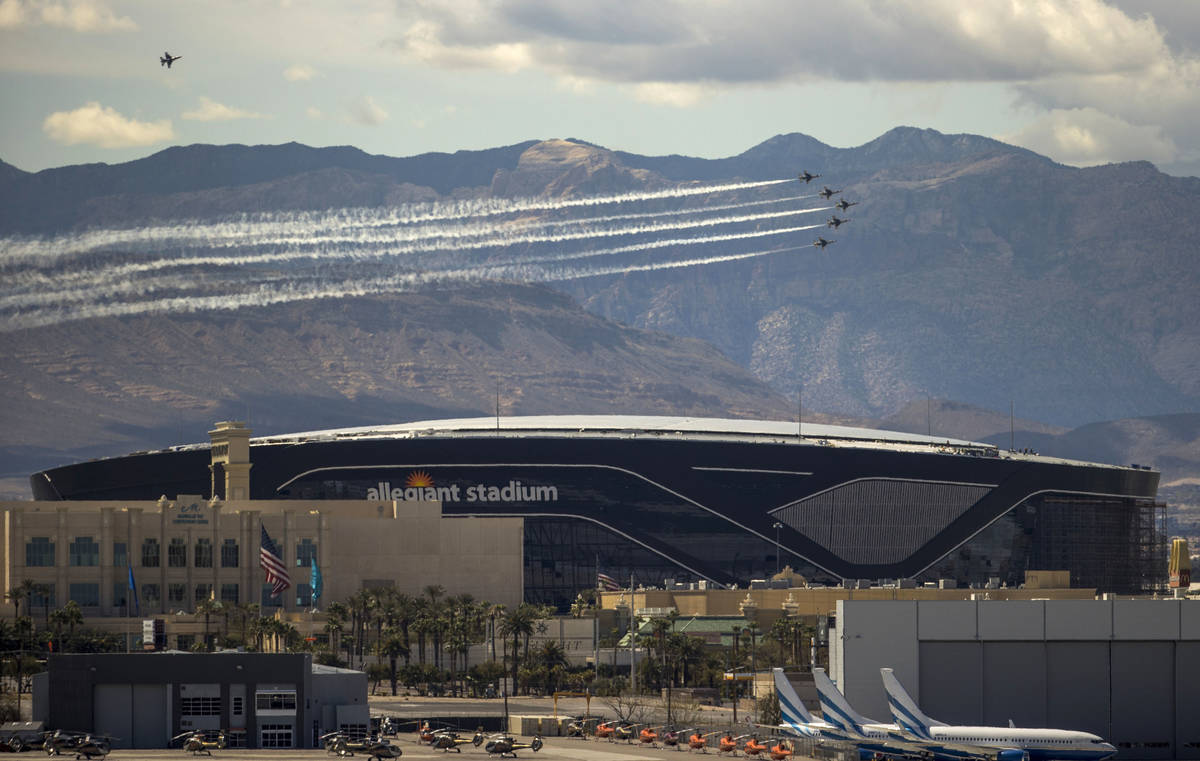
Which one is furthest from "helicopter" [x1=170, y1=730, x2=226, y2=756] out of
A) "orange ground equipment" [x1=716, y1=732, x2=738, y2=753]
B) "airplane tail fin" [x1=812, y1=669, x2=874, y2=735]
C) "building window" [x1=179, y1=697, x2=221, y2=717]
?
"airplane tail fin" [x1=812, y1=669, x2=874, y2=735]

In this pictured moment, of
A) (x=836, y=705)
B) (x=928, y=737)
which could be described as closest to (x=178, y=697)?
(x=836, y=705)

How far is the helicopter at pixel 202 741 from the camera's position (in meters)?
141

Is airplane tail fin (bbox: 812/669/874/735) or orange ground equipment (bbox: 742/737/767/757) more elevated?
airplane tail fin (bbox: 812/669/874/735)

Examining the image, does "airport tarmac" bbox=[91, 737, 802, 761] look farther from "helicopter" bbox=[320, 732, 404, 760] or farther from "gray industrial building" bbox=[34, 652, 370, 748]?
"gray industrial building" bbox=[34, 652, 370, 748]

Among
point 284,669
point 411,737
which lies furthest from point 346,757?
point 411,737

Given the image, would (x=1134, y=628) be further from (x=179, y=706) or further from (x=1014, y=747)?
(x=179, y=706)

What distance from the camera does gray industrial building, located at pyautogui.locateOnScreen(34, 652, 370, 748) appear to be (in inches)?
5866

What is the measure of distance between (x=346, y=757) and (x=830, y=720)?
108 ft

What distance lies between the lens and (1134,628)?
14825 centimetres

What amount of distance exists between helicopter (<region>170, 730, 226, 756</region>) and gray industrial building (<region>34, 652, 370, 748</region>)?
72cm

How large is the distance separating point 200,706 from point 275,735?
222 inches

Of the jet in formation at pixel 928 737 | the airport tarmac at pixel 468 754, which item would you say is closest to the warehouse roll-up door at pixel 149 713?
the airport tarmac at pixel 468 754

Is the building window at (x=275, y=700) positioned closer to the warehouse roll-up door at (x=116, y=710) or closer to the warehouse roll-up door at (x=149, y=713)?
the warehouse roll-up door at (x=149, y=713)

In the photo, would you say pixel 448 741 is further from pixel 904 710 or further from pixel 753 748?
pixel 904 710
